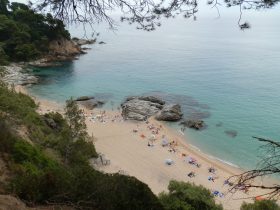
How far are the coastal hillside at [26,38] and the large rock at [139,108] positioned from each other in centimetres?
2233

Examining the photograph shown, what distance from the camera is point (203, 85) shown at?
56438mm

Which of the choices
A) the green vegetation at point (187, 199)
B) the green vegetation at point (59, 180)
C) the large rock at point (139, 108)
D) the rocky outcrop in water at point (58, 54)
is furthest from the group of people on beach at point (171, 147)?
the rocky outcrop in water at point (58, 54)

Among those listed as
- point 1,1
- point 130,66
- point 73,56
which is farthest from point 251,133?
point 1,1

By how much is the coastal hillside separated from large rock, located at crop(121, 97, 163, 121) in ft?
73.3

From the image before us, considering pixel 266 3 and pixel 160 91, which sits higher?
pixel 266 3

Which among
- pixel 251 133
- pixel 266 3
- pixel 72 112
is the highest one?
pixel 266 3

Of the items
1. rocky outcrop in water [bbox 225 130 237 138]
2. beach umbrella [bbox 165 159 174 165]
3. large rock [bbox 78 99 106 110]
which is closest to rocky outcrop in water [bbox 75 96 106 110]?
large rock [bbox 78 99 106 110]

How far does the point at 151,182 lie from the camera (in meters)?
25.1

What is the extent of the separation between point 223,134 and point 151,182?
47.4 feet

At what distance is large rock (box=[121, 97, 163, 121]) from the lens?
40125mm

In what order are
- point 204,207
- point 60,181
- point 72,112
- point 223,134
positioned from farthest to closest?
point 223,134 → point 72,112 → point 204,207 → point 60,181

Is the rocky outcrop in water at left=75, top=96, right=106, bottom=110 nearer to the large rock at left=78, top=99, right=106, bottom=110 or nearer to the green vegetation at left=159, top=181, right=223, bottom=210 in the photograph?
the large rock at left=78, top=99, right=106, bottom=110

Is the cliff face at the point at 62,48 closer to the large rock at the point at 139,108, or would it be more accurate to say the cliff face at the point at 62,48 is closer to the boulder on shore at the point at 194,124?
the large rock at the point at 139,108

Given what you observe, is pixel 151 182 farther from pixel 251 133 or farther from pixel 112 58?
pixel 112 58
